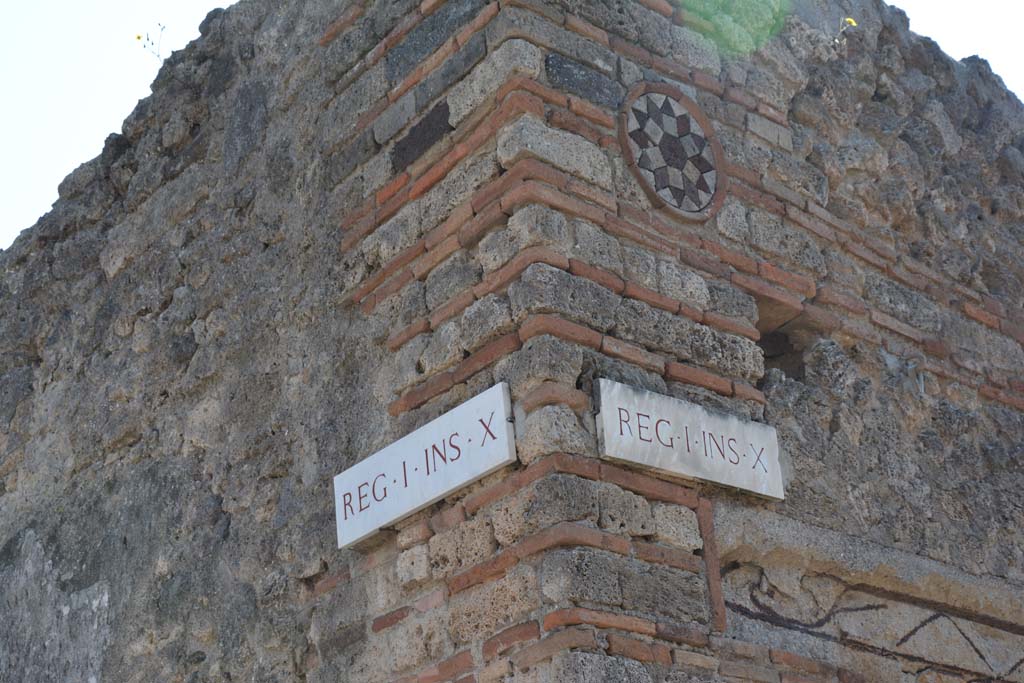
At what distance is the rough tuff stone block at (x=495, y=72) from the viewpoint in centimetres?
383

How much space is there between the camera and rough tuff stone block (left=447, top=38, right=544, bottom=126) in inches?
151

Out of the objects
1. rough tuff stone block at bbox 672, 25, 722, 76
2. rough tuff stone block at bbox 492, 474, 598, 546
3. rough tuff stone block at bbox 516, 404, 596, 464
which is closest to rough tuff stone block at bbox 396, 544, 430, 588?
rough tuff stone block at bbox 492, 474, 598, 546

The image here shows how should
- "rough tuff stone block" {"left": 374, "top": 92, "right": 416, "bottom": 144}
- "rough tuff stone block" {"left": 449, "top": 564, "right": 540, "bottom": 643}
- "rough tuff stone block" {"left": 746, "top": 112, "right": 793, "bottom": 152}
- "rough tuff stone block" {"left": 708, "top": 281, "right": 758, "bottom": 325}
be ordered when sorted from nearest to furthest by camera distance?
"rough tuff stone block" {"left": 449, "top": 564, "right": 540, "bottom": 643} < "rough tuff stone block" {"left": 708, "top": 281, "right": 758, "bottom": 325} < "rough tuff stone block" {"left": 374, "top": 92, "right": 416, "bottom": 144} < "rough tuff stone block" {"left": 746, "top": 112, "right": 793, "bottom": 152}

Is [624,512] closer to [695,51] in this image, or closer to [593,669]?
[593,669]

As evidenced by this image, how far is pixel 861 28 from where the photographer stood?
5066mm

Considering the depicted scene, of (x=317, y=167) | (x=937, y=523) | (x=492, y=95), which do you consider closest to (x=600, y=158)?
(x=492, y=95)

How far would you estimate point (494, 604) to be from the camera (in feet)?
10.9

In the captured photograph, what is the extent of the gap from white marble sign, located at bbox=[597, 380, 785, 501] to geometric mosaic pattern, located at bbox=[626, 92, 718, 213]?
0.70 metres

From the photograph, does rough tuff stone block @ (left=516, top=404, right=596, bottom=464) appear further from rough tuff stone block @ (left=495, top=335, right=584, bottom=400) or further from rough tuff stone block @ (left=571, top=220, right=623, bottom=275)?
rough tuff stone block @ (left=571, top=220, right=623, bottom=275)

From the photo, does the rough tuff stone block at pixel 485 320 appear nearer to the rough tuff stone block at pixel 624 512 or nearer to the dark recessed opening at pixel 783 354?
the rough tuff stone block at pixel 624 512

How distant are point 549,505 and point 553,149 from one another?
105cm

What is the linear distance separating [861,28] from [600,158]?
174cm

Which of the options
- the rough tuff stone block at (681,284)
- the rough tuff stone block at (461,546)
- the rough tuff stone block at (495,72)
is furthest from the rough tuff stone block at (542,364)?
the rough tuff stone block at (495,72)

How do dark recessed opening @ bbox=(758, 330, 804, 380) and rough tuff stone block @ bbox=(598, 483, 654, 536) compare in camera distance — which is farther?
dark recessed opening @ bbox=(758, 330, 804, 380)
